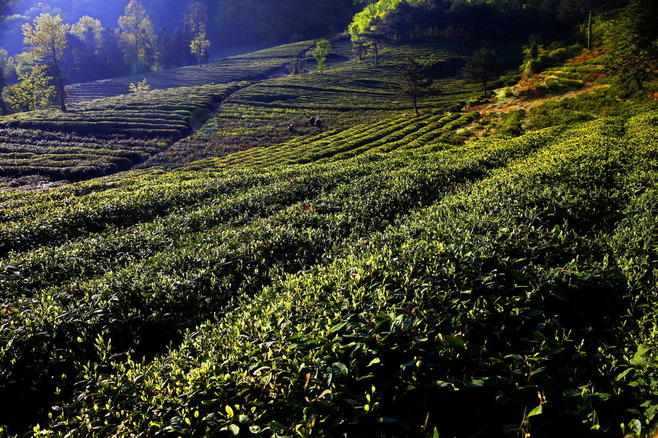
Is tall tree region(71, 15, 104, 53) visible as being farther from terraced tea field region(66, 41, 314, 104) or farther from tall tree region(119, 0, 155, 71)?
terraced tea field region(66, 41, 314, 104)

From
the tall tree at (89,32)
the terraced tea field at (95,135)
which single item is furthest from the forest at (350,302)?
the tall tree at (89,32)

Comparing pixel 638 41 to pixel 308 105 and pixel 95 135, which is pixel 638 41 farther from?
pixel 95 135

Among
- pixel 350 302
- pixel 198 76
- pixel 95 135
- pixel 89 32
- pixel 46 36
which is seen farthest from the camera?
pixel 89 32

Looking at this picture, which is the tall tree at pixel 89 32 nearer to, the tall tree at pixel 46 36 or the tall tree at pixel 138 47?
the tall tree at pixel 138 47

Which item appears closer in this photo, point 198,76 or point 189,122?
point 189,122

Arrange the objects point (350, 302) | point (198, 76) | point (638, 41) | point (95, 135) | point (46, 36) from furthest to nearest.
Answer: point (198, 76) < point (46, 36) < point (95, 135) < point (638, 41) < point (350, 302)

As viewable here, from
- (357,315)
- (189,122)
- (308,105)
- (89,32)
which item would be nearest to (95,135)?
(189,122)

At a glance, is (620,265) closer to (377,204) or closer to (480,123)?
(377,204)

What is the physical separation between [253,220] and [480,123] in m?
50.8

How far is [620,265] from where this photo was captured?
763cm

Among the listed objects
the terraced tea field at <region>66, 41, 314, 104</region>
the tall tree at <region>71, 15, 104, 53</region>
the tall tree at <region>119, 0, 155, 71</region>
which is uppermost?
the tall tree at <region>71, 15, 104, 53</region>

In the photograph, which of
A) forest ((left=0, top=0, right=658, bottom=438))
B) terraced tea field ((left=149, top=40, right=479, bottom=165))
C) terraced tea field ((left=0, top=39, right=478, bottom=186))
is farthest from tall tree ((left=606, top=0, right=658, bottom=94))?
terraced tea field ((left=149, top=40, right=479, bottom=165))

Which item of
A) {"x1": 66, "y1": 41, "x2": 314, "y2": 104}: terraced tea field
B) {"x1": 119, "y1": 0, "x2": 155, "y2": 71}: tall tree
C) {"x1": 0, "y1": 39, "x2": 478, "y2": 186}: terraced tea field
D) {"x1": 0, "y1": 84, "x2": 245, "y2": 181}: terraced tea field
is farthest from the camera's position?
{"x1": 119, "y1": 0, "x2": 155, "y2": 71}: tall tree

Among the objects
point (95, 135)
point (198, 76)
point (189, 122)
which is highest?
point (198, 76)
